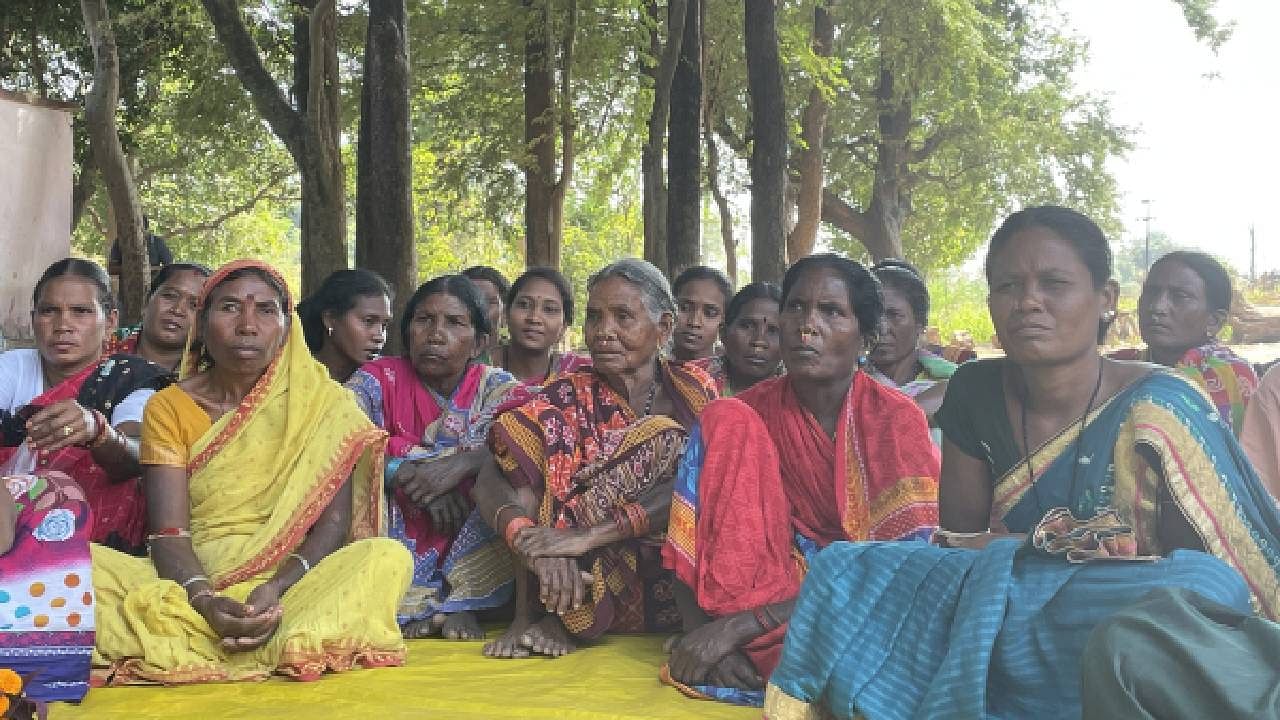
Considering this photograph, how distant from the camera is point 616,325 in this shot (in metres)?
4.39

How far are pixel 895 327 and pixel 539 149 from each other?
26.8ft

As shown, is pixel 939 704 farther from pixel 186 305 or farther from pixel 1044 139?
pixel 1044 139

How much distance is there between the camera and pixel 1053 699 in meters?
2.74

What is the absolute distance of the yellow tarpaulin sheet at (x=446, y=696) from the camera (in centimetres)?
345

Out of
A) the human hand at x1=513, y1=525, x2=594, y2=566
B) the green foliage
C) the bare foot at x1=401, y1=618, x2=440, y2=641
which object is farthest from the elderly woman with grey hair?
the green foliage

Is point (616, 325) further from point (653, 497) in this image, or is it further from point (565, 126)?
point (565, 126)

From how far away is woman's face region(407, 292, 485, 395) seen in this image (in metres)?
5.24

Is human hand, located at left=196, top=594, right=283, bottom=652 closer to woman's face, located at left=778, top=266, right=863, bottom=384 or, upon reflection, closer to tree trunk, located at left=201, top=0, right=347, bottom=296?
woman's face, located at left=778, top=266, right=863, bottom=384

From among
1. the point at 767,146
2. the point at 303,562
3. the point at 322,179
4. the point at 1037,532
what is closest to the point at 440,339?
the point at 303,562

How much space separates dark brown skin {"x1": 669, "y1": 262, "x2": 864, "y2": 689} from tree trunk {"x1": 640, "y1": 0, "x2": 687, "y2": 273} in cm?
691

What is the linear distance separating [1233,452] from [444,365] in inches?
133

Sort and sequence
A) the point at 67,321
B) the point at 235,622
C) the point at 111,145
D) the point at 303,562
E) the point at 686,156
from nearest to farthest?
1. the point at 235,622
2. the point at 303,562
3. the point at 67,321
4. the point at 111,145
5. the point at 686,156

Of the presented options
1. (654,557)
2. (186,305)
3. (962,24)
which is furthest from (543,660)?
(962,24)

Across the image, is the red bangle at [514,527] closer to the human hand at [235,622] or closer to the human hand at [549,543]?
the human hand at [549,543]
